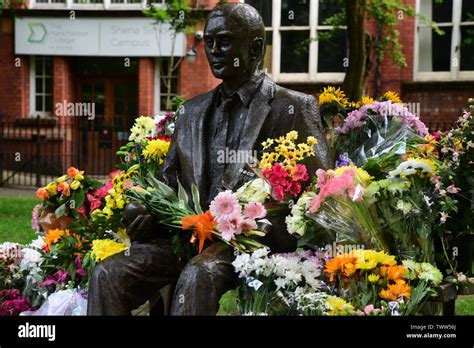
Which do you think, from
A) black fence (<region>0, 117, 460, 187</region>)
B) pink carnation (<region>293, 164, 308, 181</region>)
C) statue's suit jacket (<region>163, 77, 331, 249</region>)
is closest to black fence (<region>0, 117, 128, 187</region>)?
black fence (<region>0, 117, 460, 187</region>)

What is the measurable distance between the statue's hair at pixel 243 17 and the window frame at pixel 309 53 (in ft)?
50.9

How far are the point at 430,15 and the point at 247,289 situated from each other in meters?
16.9

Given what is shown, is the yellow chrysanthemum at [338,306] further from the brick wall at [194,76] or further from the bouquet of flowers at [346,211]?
the brick wall at [194,76]

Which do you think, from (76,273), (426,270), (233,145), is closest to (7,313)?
(76,273)

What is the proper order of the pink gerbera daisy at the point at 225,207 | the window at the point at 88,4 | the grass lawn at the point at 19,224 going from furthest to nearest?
the window at the point at 88,4, the grass lawn at the point at 19,224, the pink gerbera daisy at the point at 225,207

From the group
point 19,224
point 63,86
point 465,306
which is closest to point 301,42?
point 63,86

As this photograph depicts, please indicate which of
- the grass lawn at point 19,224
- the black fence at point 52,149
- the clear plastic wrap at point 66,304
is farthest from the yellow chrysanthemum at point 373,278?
the black fence at point 52,149

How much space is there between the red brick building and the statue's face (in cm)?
1444

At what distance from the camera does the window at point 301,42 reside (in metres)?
19.4

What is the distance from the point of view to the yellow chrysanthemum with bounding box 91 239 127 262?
3.86m

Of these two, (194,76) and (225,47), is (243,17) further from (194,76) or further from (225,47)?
(194,76)

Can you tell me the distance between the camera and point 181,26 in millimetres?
15383

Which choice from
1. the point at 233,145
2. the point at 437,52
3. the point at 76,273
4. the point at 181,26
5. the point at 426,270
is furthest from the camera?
the point at 437,52
